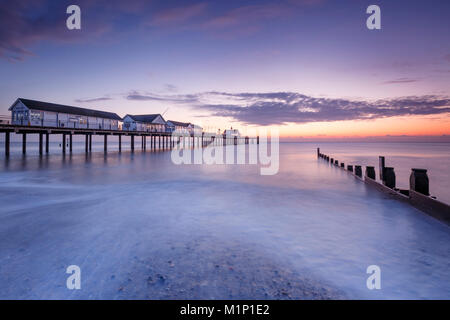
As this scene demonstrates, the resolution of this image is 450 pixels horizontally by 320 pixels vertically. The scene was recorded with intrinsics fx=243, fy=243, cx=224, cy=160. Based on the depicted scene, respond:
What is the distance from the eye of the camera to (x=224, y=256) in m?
5.07

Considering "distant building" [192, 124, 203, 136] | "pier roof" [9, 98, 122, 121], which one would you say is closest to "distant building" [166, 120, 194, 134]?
"distant building" [192, 124, 203, 136]

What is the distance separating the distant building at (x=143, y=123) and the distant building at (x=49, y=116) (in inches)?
352

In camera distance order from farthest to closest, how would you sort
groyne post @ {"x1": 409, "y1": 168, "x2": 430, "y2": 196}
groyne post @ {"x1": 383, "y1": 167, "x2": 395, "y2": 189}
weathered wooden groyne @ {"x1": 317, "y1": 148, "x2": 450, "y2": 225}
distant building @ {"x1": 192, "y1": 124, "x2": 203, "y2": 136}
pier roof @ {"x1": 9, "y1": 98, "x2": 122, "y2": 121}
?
distant building @ {"x1": 192, "y1": 124, "x2": 203, "y2": 136}
pier roof @ {"x1": 9, "y1": 98, "x2": 122, "y2": 121}
groyne post @ {"x1": 383, "y1": 167, "x2": 395, "y2": 189}
groyne post @ {"x1": 409, "y1": 168, "x2": 430, "y2": 196}
weathered wooden groyne @ {"x1": 317, "y1": 148, "x2": 450, "y2": 225}

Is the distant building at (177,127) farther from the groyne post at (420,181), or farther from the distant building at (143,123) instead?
the groyne post at (420,181)

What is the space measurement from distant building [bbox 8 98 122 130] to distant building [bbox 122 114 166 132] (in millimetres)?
8945

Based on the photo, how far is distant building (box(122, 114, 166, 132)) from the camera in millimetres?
51375

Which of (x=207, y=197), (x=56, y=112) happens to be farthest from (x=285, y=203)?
(x=56, y=112)

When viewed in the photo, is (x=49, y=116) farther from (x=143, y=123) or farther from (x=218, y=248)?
(x=218, y=248)

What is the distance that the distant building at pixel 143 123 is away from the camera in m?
51.4

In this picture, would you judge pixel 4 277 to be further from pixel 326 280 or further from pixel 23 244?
pixel 326 280

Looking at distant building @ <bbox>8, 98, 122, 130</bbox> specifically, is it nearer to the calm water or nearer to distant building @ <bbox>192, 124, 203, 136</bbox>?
the calm water

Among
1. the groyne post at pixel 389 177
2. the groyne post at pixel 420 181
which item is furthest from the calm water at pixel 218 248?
the groyne post at pixel 389 177
